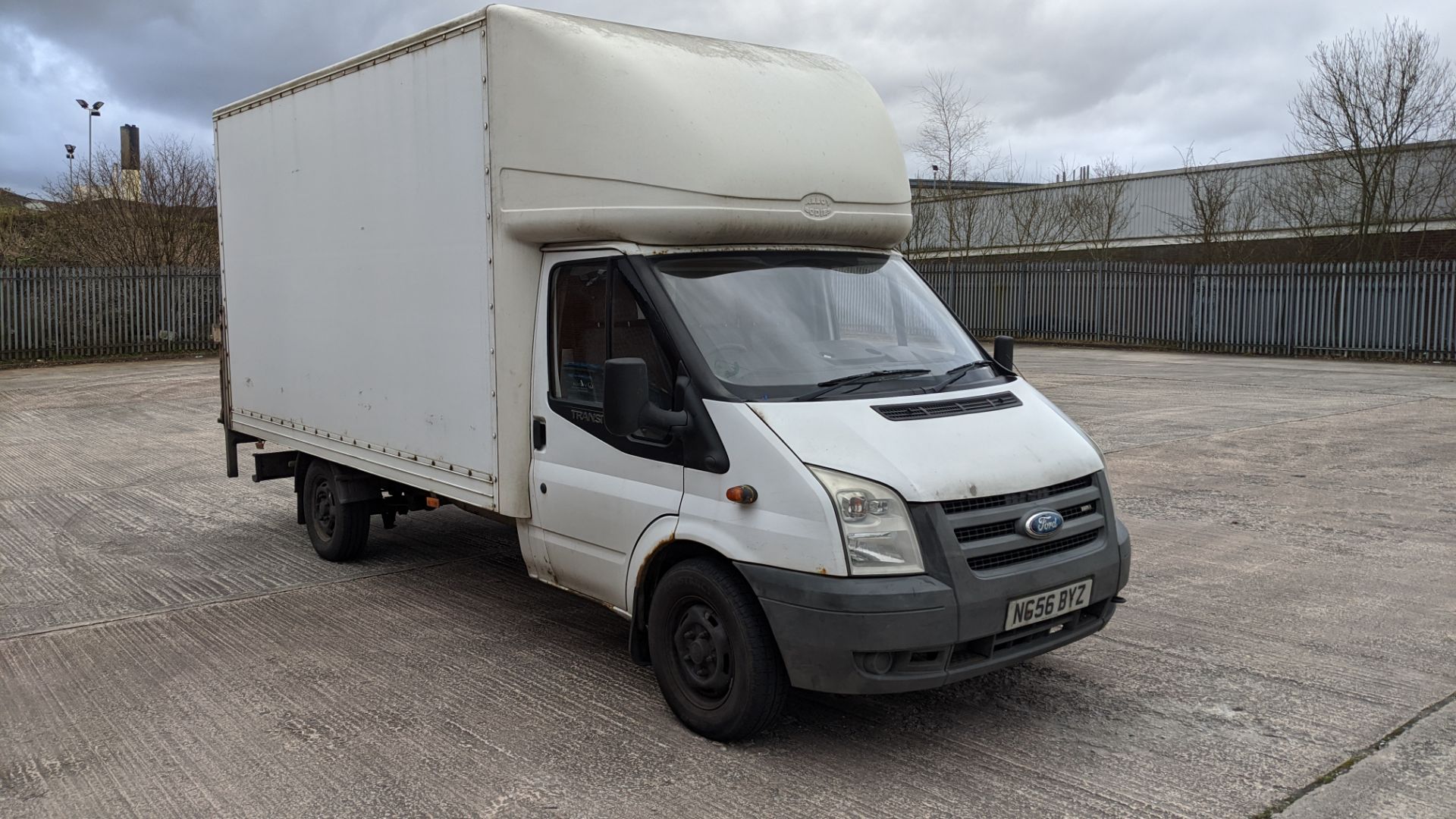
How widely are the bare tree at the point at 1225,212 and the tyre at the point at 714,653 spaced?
28.6 m

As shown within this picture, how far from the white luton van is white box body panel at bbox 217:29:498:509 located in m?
0.03

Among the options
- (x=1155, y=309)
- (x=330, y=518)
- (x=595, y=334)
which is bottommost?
(x=330, y=518)

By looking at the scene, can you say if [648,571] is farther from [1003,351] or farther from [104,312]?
[104,312]

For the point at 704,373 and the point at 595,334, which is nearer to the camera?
the point at 704,373

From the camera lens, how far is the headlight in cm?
404

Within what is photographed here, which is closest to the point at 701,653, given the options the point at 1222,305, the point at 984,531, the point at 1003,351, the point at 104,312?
the point at 984,531

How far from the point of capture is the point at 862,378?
4676 millimetres

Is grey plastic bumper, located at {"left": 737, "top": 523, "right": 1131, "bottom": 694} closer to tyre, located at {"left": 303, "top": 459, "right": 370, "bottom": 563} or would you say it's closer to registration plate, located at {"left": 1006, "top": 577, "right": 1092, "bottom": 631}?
registration plate, located at {"left": 1006, "top": 577, "right": 1092, "bottom": 631}

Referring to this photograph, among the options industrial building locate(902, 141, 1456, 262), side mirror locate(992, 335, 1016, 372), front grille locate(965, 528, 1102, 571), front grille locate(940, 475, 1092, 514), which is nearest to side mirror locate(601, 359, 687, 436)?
front grille locate(940, 475, 1092, 514)

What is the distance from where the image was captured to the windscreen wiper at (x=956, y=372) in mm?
4777

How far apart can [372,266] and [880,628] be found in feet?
13.4

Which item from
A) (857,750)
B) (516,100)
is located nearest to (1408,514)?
(857,750)

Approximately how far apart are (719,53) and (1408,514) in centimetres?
650

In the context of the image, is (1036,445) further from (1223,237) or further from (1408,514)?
(1223,237)
